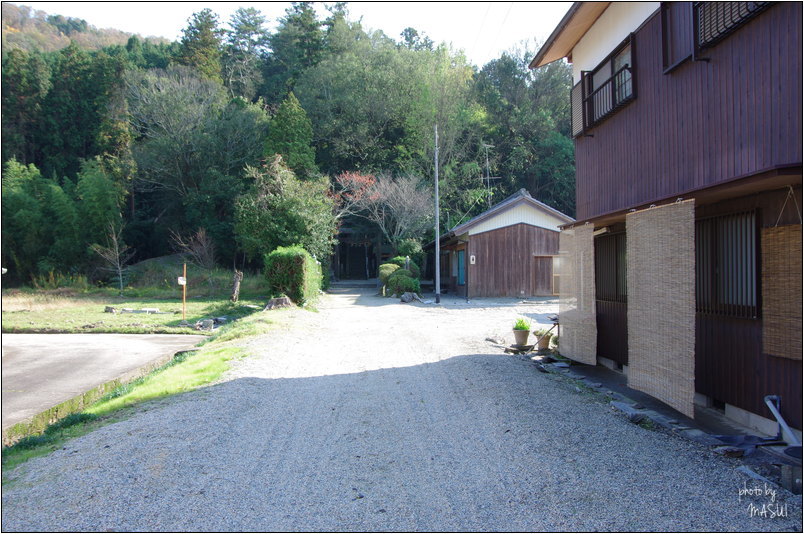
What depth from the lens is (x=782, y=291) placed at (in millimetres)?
4336

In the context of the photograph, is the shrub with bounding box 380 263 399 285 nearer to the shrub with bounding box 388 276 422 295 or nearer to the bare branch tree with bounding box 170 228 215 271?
the shrub with bounding box 388 276 422 295

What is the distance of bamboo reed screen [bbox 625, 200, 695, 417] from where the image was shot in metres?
4.73

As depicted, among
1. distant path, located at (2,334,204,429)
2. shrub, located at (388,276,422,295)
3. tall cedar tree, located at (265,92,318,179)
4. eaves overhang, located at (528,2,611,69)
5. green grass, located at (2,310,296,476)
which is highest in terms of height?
tall cedar tree, located at (265,92,318,179)

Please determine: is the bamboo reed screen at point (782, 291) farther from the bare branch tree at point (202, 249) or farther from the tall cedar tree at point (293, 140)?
the bare branch tree at point (202, 249)

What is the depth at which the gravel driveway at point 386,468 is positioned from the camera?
126 inches

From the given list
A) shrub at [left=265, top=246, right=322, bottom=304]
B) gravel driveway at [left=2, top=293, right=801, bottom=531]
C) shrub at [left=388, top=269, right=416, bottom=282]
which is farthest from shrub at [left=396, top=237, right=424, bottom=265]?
gravel driveway at [left=2, top=293, right=801, bottom=531]

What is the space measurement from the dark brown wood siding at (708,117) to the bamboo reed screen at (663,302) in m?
0.40

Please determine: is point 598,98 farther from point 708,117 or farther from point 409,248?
point 409,248

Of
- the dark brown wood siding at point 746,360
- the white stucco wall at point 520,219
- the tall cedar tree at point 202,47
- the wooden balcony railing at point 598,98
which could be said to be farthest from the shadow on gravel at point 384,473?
the tall cedar tree at point 202,47

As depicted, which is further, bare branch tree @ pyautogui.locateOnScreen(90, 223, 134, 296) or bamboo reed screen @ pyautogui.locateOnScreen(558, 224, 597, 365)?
bare branch tree @ pyautogui.locateOnScreen(90, 223, 134, 296)

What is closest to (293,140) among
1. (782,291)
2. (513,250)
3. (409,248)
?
(409,248)

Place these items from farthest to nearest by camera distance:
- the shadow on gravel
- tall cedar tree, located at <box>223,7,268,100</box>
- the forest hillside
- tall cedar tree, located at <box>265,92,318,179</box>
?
tall cedar tree, located at <box>223,7,268,100</box> → the forest hillside → tall cedar tree, located at <box>265,92,318,179</box> → the shadow on gravel

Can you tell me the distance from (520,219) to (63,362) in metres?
17.4

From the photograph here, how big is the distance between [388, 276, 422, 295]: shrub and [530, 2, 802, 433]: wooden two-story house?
14.8 m
